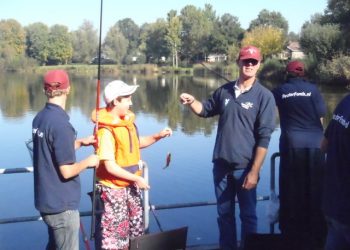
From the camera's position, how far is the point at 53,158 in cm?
299

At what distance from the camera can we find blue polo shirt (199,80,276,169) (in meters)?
3.84

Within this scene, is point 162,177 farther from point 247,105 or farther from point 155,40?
point 155,40

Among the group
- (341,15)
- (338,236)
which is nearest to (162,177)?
(338,236)

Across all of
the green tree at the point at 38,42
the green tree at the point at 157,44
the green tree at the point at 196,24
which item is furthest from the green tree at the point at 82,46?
the green tree at the point at 196,24

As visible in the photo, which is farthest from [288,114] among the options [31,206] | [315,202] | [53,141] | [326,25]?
[326,25]

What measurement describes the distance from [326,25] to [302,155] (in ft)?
123

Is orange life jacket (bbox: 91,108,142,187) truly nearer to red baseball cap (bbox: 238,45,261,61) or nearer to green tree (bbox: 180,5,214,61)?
red baseball cap (bbox: 238,45,261,61)

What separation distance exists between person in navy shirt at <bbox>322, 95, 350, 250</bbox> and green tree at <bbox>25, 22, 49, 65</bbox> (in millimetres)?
74344

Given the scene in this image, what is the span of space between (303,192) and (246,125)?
1040mm

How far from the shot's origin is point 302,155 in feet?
14.2

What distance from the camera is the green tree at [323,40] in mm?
36438

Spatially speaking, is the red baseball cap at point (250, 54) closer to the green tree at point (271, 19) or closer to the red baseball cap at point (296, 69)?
the red baseball cap at point (296, 69)

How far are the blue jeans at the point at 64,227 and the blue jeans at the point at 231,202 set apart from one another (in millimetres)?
1386

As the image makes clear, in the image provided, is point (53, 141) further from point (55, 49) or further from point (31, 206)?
point (55, 49)
